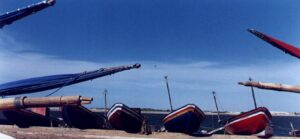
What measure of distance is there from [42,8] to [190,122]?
9.39m

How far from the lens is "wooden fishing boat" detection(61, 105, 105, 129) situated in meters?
14.6

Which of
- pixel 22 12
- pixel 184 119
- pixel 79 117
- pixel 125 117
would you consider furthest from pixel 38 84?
pixel 184 119

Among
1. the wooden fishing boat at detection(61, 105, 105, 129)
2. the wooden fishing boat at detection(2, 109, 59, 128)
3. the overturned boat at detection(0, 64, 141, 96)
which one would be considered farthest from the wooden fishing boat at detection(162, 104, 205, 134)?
the wooden fishing boat at detection(2, 109, 59, 128)

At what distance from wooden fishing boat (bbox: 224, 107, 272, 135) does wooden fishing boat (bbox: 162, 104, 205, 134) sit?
133cm

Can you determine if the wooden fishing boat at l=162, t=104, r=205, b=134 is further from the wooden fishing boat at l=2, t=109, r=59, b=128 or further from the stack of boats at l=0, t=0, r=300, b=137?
the wooden fishing boat at l=2, t=109, r=59, b=128

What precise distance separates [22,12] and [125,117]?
830cm

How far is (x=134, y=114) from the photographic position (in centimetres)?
1216

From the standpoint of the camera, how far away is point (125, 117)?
1212cm

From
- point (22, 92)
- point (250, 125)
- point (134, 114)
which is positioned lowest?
point (250, 125)

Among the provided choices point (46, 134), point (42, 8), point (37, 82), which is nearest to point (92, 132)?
point (46, 134)

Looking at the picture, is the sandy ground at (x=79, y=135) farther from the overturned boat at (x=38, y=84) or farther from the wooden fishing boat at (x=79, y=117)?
the wooden fishing boat at (x=79, y=117)

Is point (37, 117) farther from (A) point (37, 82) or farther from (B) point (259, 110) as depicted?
(B) point (259, 110)

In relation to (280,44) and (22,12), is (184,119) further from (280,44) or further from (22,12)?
(22,12)

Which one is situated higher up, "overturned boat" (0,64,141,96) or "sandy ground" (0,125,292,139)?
"overturned boat" (0,64,141,96)
